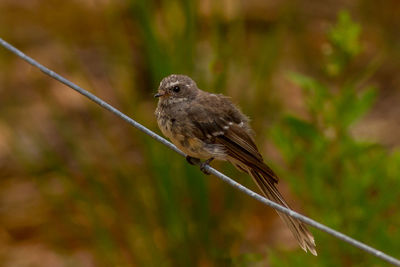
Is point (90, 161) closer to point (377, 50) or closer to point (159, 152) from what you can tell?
point (159, 152)

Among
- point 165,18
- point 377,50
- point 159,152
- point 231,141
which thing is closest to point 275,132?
point 231,141

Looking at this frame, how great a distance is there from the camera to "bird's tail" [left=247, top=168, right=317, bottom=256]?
311cm

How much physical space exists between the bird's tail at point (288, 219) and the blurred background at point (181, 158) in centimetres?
58

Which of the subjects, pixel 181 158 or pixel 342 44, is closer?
pixel 342 44

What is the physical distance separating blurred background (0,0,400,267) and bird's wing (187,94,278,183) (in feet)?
1.50

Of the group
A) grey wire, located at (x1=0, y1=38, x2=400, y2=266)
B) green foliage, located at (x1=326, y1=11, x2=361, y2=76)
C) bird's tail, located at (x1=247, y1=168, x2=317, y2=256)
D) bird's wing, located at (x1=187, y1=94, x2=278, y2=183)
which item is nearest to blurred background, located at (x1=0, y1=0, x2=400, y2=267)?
green foliage, located at (x1=326, y1=11, x2=361, y2=76)

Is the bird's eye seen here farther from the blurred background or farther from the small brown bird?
the blurred background

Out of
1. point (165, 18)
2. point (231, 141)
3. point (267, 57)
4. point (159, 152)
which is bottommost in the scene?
point (231, 141)

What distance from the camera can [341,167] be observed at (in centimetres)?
404

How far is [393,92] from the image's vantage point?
8453 mm

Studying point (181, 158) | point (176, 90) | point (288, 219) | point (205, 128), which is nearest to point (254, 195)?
point (288, 219)

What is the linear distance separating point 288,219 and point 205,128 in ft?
2.10

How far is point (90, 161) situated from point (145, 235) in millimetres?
1441

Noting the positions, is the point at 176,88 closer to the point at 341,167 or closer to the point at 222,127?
the point at 222,127
